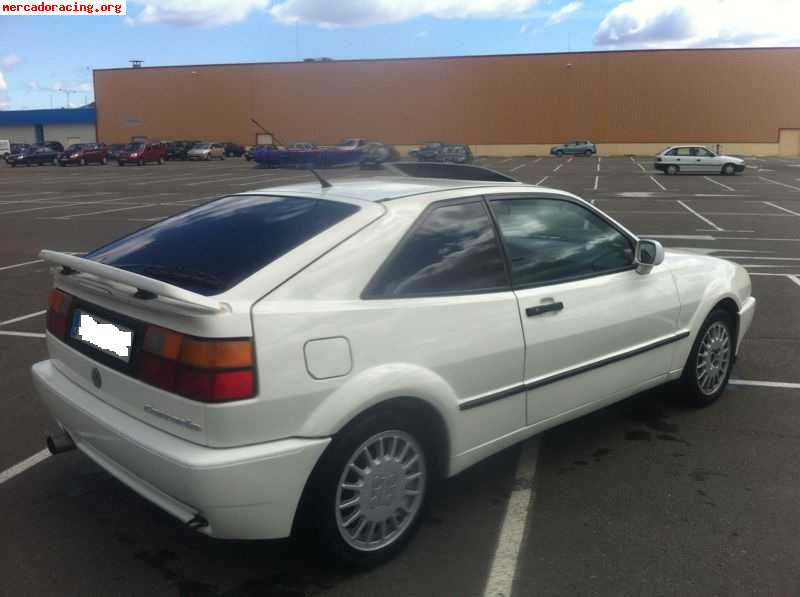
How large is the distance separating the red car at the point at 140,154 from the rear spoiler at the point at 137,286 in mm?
47802

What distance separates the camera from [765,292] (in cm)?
813

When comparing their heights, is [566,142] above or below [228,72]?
below

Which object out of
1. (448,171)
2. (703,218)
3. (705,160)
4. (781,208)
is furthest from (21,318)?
(705,160)

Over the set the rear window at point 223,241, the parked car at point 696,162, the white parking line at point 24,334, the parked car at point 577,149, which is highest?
the parked car at point 577,149

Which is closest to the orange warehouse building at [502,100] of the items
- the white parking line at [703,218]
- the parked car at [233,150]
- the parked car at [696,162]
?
the parked car at [233,150]

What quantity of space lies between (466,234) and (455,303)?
0.41 meters

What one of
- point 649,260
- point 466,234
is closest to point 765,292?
point 649,260

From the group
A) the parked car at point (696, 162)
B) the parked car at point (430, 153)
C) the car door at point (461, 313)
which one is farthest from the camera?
the parked car at point (430, 153)

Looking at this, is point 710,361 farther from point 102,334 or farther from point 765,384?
point 102,334

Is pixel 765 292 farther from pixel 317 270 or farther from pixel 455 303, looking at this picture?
pixel 317 270

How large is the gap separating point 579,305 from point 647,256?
702 millimetres

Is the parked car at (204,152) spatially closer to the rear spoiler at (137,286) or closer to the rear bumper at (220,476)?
the rear spoiler at (137,286)

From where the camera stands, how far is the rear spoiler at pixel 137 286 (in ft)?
8.14

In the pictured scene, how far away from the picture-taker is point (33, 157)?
49812 mm
